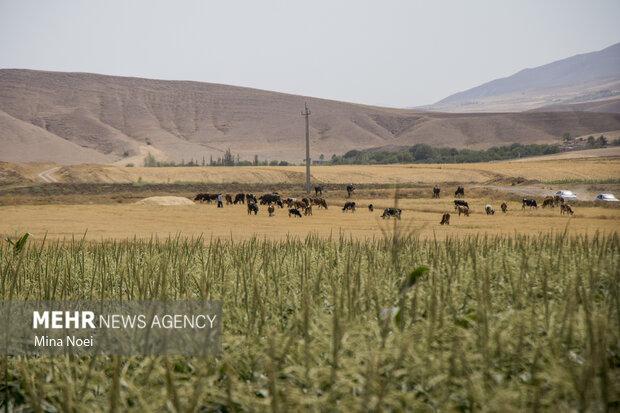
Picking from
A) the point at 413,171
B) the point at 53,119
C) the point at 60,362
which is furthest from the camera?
the point at 53,119

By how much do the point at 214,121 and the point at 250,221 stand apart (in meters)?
105

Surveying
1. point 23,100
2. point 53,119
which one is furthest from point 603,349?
point 23,100

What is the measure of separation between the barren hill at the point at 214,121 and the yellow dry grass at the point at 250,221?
69.0 m

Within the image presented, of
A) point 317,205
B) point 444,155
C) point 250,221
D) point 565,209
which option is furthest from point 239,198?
point 444,155

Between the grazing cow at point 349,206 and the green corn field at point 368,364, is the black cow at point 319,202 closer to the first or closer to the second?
the grazing cow at point 349,206

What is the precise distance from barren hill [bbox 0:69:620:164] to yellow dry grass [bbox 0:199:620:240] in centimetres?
6903

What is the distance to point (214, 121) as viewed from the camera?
436 feet

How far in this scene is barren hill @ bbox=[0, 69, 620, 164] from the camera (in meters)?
115

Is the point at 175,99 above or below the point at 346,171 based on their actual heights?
above

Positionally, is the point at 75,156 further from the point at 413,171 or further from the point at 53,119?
→ the point at 413,171

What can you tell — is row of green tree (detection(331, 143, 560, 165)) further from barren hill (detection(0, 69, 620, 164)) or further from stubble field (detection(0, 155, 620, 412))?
stubble field (detection(0, 155, 620, 412))

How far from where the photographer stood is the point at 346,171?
66.9 meters

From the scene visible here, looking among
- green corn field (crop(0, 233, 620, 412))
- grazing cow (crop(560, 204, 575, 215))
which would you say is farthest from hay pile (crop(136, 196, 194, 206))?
green corn field (crop(0, 233, 620, 412))

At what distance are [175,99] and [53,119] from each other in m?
25.7
